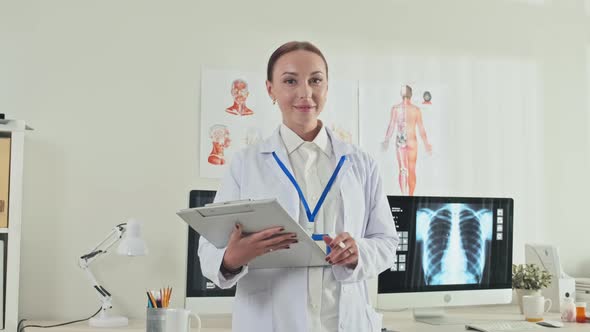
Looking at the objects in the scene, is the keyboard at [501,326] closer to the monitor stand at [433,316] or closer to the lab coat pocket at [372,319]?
the monitor stand at [433,316]

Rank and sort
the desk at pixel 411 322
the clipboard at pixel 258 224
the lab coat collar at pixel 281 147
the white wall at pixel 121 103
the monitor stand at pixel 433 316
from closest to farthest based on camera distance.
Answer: the clipboard at pixel 258 224, the lab coat collar at pixel 281 147, the desk at pixel 411 322, the white wall at pixel 121 103, the monitor stand at pixel 433 316

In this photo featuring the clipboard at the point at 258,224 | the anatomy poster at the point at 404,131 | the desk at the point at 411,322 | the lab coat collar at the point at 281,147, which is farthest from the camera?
the anatomy poster at the point at 404,131

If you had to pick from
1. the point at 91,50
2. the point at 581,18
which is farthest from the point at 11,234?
the point at 581,18

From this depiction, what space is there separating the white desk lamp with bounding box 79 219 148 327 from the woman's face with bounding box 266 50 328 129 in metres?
1.02

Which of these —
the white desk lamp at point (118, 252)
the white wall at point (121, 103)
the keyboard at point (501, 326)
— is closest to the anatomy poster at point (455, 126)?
the white wall at point (121, 103)

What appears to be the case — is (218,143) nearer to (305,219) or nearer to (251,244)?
(305,219)

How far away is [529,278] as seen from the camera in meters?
2.81

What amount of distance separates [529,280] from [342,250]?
167 cm

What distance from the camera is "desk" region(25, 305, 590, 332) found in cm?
232

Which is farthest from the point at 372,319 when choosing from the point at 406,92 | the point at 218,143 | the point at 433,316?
the point at 406,92

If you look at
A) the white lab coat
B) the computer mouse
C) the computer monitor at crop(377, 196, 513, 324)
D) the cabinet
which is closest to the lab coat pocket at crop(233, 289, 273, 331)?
the white lab coat

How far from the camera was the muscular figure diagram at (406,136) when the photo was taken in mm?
2949

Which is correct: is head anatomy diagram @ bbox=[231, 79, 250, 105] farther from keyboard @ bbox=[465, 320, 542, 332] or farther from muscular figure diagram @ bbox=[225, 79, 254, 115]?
keyboard @ bbox=[465, 320, 542, 332]

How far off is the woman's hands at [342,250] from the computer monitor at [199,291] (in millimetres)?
1003
